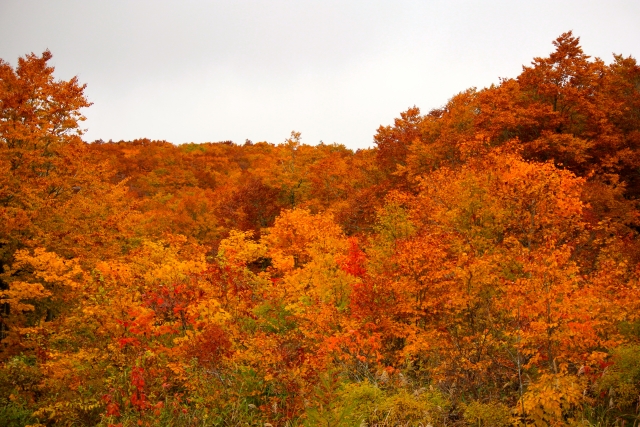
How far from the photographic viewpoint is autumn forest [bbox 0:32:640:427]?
8.45m

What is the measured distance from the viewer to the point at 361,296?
1110cm

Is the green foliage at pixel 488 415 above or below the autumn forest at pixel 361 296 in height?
below

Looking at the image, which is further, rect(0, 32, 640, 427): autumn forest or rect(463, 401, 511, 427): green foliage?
rect(0, 32, 640, 427): autumn forest

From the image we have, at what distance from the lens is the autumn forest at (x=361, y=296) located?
845 centimetres

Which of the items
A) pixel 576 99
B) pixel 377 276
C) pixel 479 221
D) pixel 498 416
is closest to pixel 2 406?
pixel 377 276

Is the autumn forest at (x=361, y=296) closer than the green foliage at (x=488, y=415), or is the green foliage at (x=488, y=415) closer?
the green foliage at (x=488, y=415)

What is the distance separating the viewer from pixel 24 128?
1634cm

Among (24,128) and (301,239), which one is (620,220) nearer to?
(301,239)

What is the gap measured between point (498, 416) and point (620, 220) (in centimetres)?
1482

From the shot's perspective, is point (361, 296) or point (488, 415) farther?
point (361, 296)

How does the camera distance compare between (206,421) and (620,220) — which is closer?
(206,421)

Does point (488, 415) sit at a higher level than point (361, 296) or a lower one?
lower

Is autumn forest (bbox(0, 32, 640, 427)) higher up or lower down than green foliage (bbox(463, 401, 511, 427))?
higher up

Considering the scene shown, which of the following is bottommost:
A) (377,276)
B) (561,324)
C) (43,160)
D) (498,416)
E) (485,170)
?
(498,416)
